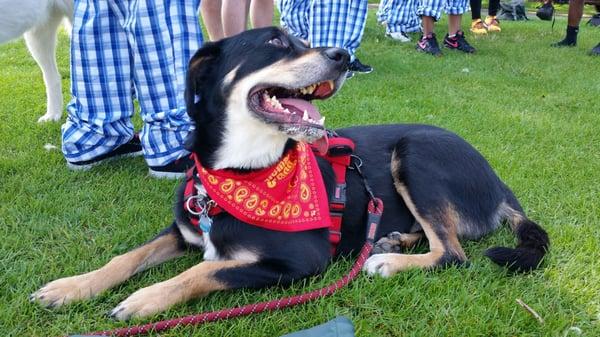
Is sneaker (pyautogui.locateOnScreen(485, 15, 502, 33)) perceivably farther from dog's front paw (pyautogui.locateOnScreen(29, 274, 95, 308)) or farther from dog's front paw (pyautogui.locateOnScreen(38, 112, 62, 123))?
dog's front paw (pyautogui.locateOnScreen(29, 274, 95, 308))

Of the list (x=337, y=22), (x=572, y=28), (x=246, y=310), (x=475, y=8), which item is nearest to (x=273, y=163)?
(x=246, y=310)

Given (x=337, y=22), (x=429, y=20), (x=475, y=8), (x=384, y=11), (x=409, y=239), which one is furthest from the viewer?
(x=384, y=11)

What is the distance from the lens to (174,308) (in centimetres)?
202

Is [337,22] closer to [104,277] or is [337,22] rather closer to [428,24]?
[428,24]

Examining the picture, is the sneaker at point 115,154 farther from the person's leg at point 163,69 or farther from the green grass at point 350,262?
the person's leg at point 163,69

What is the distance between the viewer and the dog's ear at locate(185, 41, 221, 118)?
7.57 feet

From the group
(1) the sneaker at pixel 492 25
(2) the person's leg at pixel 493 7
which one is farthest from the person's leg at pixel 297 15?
(2) the person's leg at pixel 493 7

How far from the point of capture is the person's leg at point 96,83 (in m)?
3.38

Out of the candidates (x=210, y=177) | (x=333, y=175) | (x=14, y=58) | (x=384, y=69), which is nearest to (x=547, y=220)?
(x=333, y=175)

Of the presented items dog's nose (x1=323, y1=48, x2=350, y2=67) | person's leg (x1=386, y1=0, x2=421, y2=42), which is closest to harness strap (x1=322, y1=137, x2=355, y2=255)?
dog's nose (x1=323, y1=48, x2=350, y2=67)

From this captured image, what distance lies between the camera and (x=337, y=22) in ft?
21.5

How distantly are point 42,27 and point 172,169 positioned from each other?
6.02ft

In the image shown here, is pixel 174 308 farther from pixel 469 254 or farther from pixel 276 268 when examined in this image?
pixel 469 254

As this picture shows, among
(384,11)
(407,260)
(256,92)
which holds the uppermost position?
(256,92)
